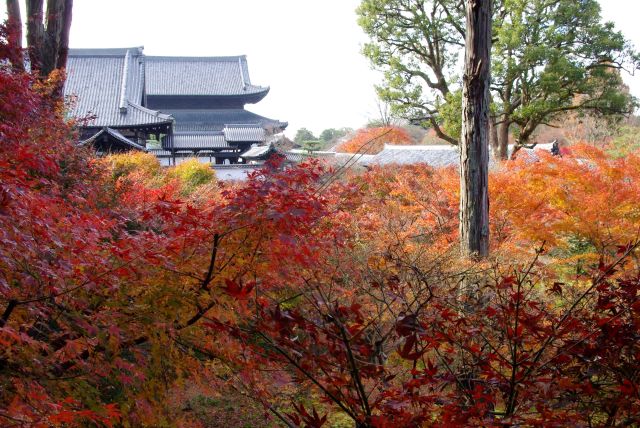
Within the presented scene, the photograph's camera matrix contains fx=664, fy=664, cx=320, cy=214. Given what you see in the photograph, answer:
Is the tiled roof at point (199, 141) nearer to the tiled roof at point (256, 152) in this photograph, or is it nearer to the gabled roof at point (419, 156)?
the tiled roof at point (256, 152)

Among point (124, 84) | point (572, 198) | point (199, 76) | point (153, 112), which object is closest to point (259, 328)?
point (572, 198)

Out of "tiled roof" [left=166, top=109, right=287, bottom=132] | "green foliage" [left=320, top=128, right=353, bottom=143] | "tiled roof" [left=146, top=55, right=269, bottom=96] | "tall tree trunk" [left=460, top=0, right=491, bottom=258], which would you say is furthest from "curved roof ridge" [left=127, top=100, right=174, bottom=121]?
"green foliage" [left=320, top=128, right=353, bottom=143]

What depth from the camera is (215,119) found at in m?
41.1

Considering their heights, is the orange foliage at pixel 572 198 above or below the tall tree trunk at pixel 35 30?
below

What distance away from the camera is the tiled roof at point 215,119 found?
1565 inches

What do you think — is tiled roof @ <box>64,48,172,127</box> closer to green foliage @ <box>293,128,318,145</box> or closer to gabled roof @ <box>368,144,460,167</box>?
gabled roof @ <box>368,144,460,167</box>

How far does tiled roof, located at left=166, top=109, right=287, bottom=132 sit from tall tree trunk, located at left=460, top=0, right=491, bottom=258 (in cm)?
3191

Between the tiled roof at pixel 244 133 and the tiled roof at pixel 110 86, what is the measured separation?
17.3ft

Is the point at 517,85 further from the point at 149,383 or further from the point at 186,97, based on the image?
the point at 186,97

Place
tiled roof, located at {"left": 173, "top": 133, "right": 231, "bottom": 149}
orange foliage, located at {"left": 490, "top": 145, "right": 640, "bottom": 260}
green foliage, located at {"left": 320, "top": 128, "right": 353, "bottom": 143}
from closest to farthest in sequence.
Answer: orange foliage, located at {"left": 490, "top": 145, "right": 640, "bottom": 260} < tiled roof, located at {"left": 173, "top": 133, "right": 231, "bottom": 149} < green foliage, located at {"left": 320, "top": 128, "right": 353, "bottom": 143}

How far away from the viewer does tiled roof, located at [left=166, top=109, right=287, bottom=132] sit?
39.8m

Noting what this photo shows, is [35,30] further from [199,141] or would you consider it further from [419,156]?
[199,141]

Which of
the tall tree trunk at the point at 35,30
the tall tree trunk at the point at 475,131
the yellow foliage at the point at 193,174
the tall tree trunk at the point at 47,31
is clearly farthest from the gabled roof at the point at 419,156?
the tall tree trunk at the point at 475,131

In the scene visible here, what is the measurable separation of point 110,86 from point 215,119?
988 cm
